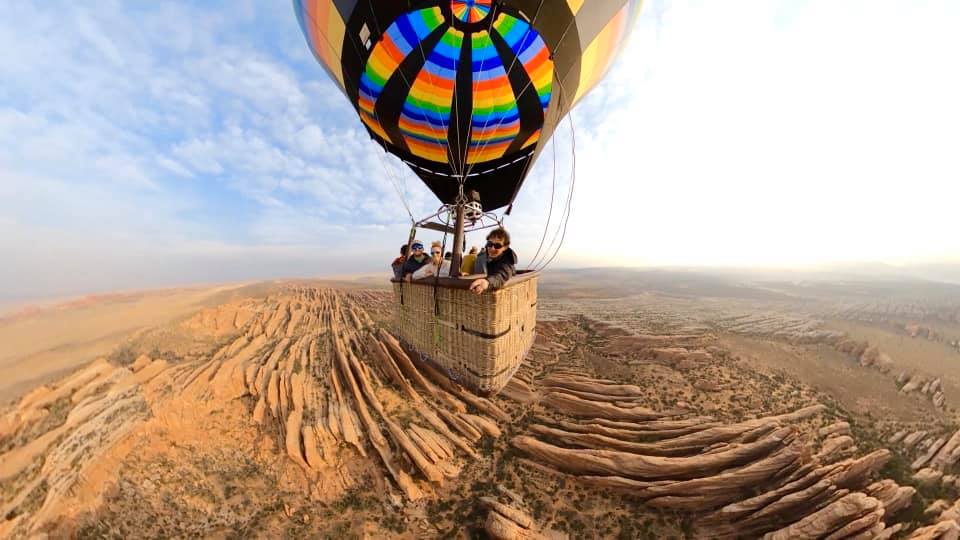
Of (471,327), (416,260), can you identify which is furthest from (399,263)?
(471,327)

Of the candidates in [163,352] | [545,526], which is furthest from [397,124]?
[163,352]

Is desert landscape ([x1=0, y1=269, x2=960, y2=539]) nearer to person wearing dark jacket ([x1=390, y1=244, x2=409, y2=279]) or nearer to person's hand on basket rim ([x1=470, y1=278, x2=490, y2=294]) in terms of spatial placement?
person wearing dark jacket ([x1=390, y1=244, x2=409, y2=279])

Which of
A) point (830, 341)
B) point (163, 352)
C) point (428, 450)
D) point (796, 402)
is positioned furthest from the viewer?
point (830, 341)

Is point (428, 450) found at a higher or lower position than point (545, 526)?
higher

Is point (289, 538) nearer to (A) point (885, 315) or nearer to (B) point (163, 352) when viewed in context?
(B) point (163, 352)

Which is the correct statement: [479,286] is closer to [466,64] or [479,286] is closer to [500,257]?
[500,257]

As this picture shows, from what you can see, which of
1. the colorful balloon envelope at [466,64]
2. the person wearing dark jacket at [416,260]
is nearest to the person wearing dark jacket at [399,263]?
the person wearing dark jacket at [416,260]

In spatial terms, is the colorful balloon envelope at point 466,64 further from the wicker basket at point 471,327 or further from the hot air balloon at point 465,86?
the wicker basket at point 471,327
